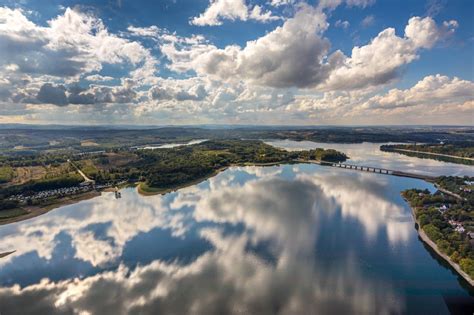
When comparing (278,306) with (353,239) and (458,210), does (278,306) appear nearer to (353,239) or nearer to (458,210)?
(353,239)

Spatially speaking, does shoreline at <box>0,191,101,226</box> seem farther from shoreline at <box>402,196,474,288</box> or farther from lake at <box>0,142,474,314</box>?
shoreline at <box>402,196,474,288</box>

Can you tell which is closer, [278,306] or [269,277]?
[278,306]

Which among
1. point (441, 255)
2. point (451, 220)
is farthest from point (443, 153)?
point (441, 255)

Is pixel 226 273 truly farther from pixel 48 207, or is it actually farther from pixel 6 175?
pixel 6 175

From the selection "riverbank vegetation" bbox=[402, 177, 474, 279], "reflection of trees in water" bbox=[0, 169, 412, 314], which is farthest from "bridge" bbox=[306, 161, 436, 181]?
"reflection of trees in water" bbox=[0, 169, 412, 314]

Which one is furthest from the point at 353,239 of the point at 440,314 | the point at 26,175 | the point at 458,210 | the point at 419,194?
the point at 26,175

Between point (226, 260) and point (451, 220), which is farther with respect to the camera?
point (451, 220)

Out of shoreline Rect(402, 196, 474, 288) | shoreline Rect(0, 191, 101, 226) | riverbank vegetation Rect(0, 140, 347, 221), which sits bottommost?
shoreline Rect(0, 191, 101, 226)
